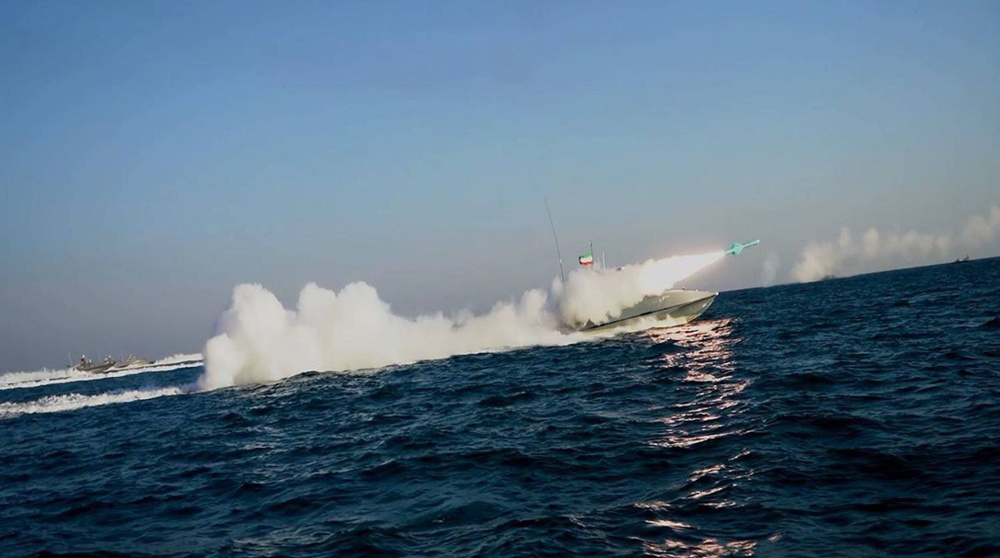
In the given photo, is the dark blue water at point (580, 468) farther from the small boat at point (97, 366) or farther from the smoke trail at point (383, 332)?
the small boat at point (97, 366)

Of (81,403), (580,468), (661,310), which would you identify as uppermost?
(661,310)

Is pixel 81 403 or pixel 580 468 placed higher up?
pixel 81 403

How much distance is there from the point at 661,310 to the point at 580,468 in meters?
35.0

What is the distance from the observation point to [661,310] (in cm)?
4578

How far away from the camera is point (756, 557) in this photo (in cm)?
770

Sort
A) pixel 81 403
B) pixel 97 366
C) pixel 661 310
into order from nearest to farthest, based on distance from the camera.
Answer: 1. pixel 81 403
2. pixel 661 310
3. pixel 97 366

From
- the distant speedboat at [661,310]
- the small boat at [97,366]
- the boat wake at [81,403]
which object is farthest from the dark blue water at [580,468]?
the small boat at [97,366]

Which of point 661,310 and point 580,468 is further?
point 661,310

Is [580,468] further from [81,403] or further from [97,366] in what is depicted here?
[97,366]

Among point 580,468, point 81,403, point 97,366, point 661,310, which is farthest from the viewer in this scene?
point 97,366

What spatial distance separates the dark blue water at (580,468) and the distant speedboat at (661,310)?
18.7 meters

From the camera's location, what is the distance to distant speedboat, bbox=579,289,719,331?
45375 mm

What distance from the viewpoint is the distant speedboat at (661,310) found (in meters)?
45.4

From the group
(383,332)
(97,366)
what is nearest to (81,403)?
(383,332)
